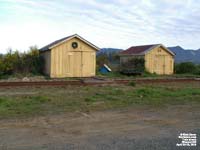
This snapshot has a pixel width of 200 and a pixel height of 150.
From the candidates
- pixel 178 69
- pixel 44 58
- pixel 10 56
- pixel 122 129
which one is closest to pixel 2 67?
pixel 10 56

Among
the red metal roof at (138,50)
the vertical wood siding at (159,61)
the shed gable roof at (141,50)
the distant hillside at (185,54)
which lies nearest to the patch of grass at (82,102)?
the vertical wood siding at (159,61)

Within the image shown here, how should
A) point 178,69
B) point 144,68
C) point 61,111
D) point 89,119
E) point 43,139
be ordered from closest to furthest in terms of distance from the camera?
point 43,139
point 89,119
point 61,111
point 144,68
point 178,69

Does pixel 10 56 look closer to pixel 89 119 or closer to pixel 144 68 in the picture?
pixel 144 68

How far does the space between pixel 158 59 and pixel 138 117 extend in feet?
95.6

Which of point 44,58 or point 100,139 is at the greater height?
point 44,58

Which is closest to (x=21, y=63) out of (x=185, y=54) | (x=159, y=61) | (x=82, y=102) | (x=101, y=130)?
(x=159, y=61)

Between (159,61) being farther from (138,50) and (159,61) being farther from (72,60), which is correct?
(72,60)

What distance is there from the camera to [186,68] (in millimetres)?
40312

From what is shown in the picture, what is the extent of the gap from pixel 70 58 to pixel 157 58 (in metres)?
11.4

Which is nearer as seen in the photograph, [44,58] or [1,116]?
[1,116]

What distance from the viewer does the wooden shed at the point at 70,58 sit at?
30359mm

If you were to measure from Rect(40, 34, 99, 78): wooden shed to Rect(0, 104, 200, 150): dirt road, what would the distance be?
20.3 m

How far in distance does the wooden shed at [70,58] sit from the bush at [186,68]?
1283 cm

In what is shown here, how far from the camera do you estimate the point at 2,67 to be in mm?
30094
